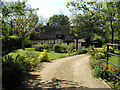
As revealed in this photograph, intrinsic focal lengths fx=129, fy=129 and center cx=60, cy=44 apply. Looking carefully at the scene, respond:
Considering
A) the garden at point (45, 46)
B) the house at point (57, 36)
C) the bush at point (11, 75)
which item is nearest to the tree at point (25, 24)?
the garden at point (45, 46)

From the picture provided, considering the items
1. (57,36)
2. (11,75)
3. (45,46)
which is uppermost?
(57,36)

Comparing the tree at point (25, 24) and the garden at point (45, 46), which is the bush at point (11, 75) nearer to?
the garden at point (45, 46)

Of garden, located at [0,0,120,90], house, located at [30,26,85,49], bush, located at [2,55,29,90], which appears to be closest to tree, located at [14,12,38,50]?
garden, located at [0,0,120,90]

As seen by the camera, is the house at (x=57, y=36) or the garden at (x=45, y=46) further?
the house at (x=57, y=36)

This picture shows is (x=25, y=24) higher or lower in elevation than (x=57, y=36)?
higher

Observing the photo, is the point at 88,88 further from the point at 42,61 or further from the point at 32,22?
the point at 32,22

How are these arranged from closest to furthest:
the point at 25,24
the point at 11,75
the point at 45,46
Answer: the point at 11,75
the point at 45,46
the point at 25,24

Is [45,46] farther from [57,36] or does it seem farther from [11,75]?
[11,75]

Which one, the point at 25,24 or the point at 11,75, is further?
the point at 25,24

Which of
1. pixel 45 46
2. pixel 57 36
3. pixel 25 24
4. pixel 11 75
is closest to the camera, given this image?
pixel 11 75

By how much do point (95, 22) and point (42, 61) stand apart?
1715cm

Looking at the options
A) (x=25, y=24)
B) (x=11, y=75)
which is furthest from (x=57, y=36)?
(x=11, y=75)

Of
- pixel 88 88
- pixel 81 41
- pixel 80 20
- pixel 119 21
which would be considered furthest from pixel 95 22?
pixel 88 88

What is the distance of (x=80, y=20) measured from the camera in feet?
82.4
